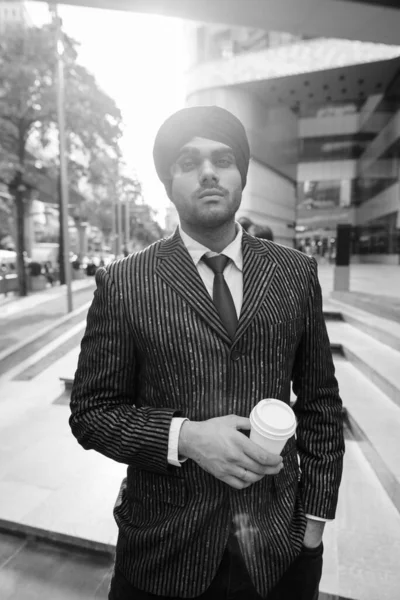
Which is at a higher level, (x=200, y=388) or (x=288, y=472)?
(x=200, y=388)

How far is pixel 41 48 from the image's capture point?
11602 millimetres

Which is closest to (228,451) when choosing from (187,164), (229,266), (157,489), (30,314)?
(157,489)

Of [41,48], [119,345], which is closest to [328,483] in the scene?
[119,345]

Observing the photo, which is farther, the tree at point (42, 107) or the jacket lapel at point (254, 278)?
the tree at point (42, 107)

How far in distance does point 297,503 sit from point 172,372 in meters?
0.58

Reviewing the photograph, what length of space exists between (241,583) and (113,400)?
599 millimetres

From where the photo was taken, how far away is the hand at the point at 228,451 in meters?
0.97

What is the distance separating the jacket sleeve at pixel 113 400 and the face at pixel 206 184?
31 cm

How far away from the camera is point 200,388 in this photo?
3.80ft

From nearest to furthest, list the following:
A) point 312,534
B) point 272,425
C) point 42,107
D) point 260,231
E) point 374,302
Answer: point 272,425 → point 312,534 → point 260,231 → point 374,302 → point 42,107

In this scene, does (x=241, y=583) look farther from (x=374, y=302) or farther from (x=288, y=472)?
(x=374, y=302)

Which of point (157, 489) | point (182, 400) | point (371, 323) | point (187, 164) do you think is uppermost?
point (187, 164)

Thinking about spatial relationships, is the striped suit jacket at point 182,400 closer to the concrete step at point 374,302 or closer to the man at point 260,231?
the man at point 260,231

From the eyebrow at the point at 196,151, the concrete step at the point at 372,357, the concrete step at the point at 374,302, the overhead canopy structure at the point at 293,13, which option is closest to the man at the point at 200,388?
the eyebrow at the point at 196,151
